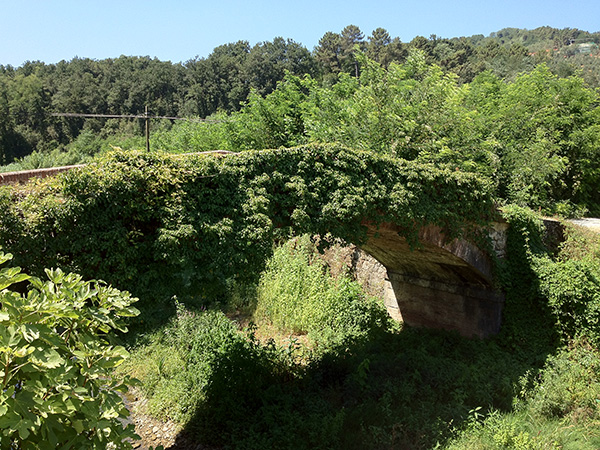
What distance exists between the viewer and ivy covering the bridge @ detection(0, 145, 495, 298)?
429 cm

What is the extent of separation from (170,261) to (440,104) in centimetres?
852

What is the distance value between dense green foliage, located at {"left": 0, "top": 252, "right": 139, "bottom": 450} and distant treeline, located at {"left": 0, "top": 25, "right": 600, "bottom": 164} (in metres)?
36.7

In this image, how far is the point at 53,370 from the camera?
6.85 ft

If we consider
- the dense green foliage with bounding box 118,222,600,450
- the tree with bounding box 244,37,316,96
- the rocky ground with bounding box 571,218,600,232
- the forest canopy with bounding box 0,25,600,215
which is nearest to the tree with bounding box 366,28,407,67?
the tree with bounding box 244,37,316,96

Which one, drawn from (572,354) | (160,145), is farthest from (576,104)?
(160,145)

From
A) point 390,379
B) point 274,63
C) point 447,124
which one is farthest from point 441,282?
point 274,63

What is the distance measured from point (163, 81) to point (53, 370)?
46525 millimetres

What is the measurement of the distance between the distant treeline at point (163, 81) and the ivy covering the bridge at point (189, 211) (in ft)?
109

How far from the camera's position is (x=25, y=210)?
415cm

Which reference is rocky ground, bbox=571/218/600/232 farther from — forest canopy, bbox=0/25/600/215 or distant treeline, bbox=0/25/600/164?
distant treeline, bbox=0/25/600/164

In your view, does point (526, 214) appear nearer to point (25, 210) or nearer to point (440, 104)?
point (440, 104)

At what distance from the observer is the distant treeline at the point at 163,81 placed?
3972 centimetres

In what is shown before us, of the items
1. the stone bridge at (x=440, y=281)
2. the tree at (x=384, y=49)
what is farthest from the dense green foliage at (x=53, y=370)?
the tree at (x=384, y=49)

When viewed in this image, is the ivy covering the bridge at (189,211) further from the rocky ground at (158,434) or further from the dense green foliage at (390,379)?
the rocky ground at (158,434)
